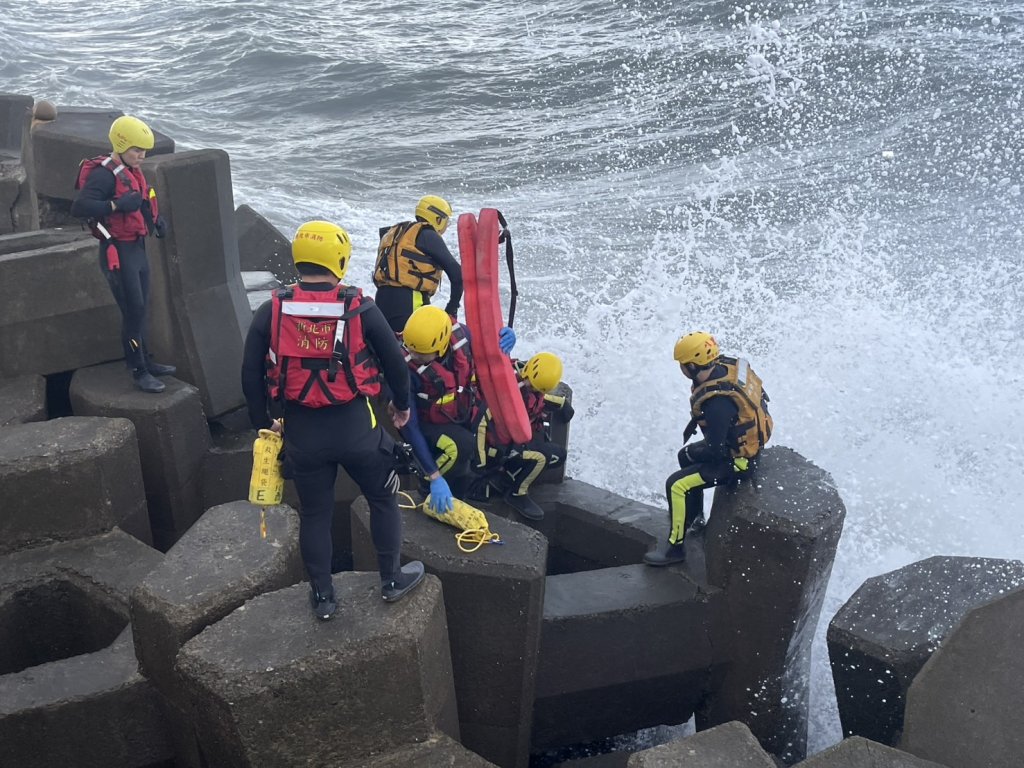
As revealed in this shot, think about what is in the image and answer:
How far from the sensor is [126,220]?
18.0 feet

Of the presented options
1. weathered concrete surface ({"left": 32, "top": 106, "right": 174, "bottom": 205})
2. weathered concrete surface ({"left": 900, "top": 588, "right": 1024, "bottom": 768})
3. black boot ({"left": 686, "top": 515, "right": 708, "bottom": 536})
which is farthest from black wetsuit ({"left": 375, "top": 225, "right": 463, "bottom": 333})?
weathered concrete surface ({"left": 900, "top": 588, "right": 1024, "bottom": 768})

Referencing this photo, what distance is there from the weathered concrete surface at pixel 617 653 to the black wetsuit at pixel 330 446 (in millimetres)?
1234

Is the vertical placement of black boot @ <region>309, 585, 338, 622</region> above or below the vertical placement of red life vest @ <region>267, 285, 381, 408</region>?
below

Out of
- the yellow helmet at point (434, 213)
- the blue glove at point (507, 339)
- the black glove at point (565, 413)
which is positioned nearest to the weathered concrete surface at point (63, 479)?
the blue glove at point (507, 339)

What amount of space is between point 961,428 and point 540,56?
12.4 meters

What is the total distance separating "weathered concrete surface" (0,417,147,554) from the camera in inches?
183

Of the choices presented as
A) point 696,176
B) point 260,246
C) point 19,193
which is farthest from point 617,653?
point 696,176

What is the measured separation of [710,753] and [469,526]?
135cm

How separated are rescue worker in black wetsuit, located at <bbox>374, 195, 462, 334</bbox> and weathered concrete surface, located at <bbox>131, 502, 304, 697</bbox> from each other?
2.35m

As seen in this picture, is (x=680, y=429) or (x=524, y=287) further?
(x=524, y=287)

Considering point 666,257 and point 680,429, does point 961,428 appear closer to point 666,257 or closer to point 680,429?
point 680,429

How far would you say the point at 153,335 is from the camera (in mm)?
6145

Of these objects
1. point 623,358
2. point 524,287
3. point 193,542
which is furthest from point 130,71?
point 193,542

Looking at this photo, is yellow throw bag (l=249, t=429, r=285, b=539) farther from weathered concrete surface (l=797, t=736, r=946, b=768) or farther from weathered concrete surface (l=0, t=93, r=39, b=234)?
weathered concrete surface (l=0, t=93, r=39, b=234)
